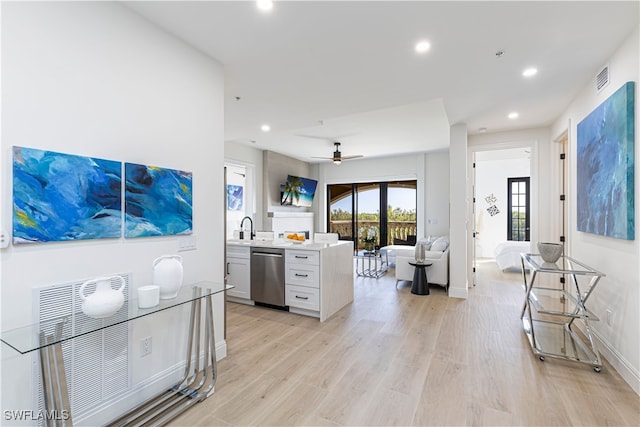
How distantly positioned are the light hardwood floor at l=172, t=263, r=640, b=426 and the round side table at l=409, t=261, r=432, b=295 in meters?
1.03

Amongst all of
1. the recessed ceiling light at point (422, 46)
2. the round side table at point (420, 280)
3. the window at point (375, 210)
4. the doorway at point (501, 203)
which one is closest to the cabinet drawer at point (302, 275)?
the round side table at point (420, 280)

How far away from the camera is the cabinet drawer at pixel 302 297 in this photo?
358 cm

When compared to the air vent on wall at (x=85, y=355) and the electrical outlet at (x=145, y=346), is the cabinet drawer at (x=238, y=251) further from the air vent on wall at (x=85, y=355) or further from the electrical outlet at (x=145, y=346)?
the air vent on wall at (x=85, y=355)

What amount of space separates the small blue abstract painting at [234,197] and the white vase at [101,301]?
15.9 ft

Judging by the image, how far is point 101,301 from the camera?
1.55 meters

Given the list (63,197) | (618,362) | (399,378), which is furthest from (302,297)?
(618,362)

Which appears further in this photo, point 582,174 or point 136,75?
point 582,174

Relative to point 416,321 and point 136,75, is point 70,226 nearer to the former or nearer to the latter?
point 136,75

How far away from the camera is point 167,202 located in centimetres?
216

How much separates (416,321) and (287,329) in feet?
5.02

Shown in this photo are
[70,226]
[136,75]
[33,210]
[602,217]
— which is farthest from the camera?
[602,217]

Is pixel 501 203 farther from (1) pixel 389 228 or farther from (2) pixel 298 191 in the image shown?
(2) pixel 298 191

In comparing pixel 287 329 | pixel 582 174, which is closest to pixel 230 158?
pixel 287 329

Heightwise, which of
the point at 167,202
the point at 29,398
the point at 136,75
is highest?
the point at 136,75
